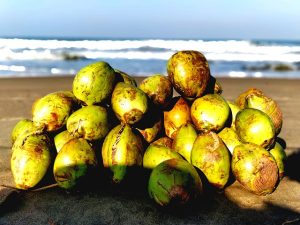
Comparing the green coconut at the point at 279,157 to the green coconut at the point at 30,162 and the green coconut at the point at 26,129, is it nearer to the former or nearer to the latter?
the green coconut at the point at 30,162

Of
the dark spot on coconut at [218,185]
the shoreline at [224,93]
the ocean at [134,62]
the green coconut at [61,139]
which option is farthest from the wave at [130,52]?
the dark spot on coconut at [218,185]

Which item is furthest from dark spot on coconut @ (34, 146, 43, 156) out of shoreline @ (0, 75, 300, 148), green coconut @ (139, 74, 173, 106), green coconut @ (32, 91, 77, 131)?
shoreline @ (0, 75, 300, 148)

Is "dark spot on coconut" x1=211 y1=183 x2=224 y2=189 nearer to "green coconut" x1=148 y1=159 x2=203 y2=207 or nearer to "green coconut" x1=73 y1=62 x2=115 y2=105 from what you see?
"green coconut" x1=148 y1=159 x2=203 y2=207

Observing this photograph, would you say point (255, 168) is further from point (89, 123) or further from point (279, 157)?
point (89, 123)

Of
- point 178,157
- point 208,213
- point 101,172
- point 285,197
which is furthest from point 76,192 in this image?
point 285,197

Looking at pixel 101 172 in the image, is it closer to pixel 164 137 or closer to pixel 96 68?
pixel 164 137

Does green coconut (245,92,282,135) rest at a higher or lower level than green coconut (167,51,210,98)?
lower
